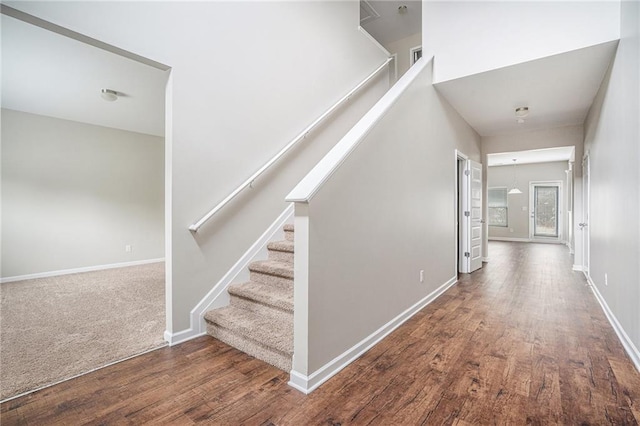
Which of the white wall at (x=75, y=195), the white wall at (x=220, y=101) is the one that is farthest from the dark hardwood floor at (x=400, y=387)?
the white wall at (x=75, y=195)

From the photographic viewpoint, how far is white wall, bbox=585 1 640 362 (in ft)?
7.04

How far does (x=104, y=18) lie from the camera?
1961 mm

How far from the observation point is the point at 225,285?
2725 mm

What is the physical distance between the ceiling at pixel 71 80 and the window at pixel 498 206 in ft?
36.4

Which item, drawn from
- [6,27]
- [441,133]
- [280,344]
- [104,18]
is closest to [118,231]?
[6,27]

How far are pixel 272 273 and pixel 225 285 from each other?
45 cm

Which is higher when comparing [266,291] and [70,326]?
[266,291]

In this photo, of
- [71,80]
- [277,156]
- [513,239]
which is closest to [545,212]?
[513,239]

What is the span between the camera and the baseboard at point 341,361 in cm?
178

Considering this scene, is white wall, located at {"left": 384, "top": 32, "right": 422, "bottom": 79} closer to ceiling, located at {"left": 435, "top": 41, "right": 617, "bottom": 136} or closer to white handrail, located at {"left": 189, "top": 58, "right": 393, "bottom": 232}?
white handrail, located at {"left": 189, "top": 58, "right": 393, "bottom": 232}

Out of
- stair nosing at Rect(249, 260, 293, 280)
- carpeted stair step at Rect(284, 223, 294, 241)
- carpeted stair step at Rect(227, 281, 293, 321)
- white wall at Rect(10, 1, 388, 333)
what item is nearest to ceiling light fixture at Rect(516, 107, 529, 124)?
white wall at Rect(10, 1, 388, 333)

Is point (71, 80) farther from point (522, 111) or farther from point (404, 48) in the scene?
point (522, 111)

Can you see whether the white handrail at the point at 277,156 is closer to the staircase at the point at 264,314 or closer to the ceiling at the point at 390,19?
the staircase at the point at 264,314

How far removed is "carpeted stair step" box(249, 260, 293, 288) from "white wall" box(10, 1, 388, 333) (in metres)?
0.23
